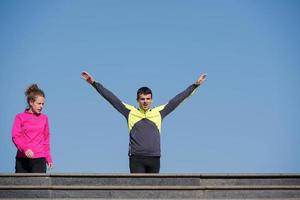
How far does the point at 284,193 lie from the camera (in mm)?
7535

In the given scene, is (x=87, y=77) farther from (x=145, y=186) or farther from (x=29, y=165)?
(x=145, y=186)

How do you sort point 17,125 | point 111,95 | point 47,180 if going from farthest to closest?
point 111,95 < point 17,125 < point 47,180

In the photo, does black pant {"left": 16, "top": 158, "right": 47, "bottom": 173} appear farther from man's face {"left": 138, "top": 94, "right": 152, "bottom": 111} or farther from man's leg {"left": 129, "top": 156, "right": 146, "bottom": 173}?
man's face {"left": 138, "top": 94, "right": 152, "bottom": 111}

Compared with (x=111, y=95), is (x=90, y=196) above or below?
below

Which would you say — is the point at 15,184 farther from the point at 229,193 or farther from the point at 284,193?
the point at 284,193

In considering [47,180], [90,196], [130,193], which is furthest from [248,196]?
[47,180]

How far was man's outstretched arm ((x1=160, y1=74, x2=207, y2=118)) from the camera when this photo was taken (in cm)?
1002

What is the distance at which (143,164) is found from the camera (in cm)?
933

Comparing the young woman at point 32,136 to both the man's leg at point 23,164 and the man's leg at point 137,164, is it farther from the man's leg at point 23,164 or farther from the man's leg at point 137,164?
the man's leg at point 137,164

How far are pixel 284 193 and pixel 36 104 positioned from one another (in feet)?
13.6

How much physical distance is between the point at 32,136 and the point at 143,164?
1827mm

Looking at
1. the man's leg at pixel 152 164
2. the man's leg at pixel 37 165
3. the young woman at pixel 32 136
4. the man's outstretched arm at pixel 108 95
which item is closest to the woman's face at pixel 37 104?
the young woman at pixel 32 136

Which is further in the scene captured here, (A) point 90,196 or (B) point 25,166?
(B) point 25,166

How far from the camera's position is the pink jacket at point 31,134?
29.9 ft
